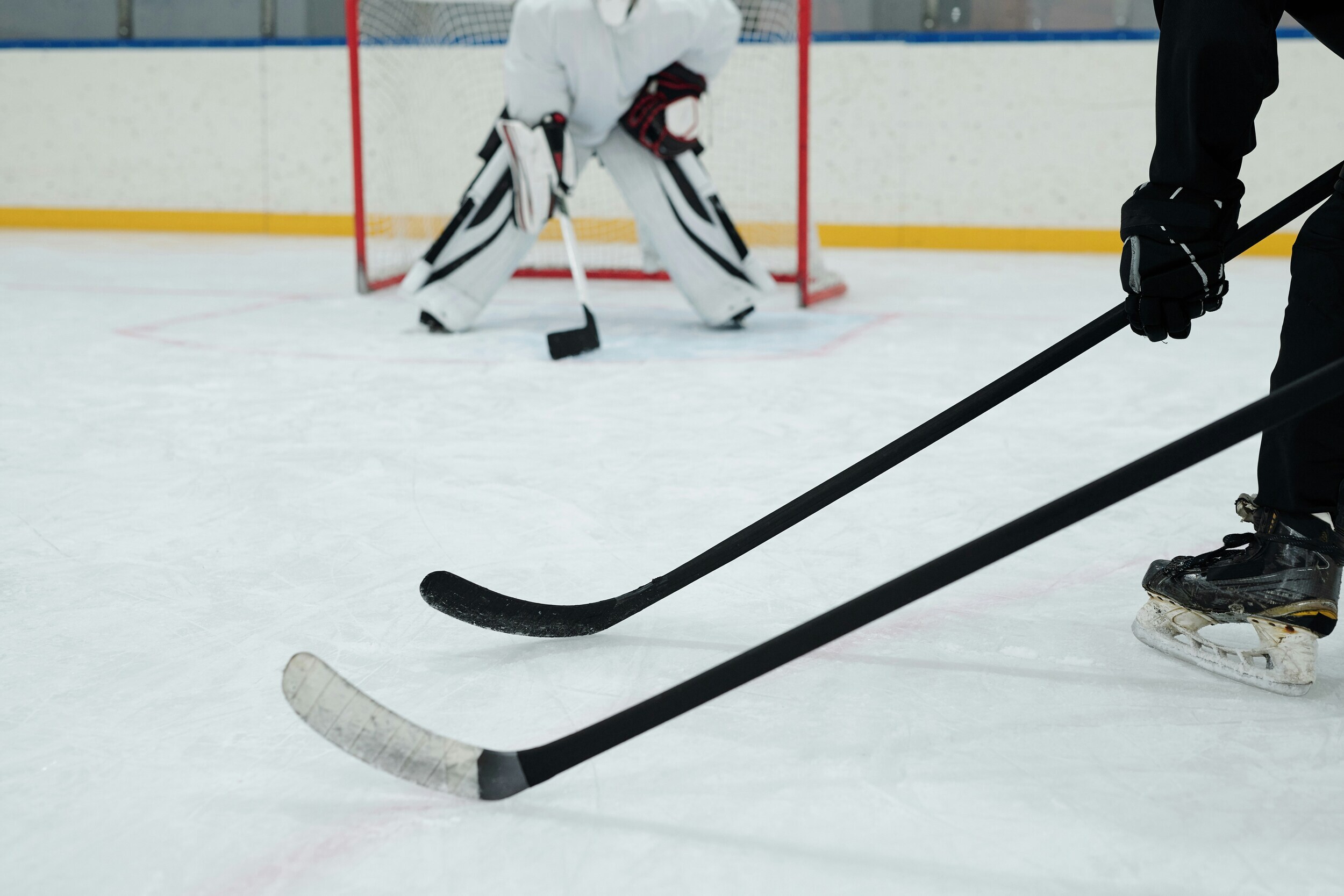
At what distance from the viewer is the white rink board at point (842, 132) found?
19.3 feet

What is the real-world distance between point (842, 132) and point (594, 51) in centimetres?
337

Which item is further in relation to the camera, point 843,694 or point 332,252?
point 332,252

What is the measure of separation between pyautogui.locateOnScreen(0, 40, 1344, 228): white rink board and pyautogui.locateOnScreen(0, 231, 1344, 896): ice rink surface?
10.8 ft

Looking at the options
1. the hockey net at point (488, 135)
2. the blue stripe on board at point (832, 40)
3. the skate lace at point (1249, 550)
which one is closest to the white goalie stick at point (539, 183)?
the hockey net at point (488, 135)

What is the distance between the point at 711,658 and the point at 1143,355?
7.50 feet

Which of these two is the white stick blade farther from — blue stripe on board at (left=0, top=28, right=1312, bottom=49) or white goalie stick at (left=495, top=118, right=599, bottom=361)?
blue stripe on board at (left=0, top=28, right=1312, bottom=49)

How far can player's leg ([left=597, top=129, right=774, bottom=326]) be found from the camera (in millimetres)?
3572

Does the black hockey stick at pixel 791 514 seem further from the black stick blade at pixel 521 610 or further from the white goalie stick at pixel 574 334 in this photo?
the white goalie stick at pixel 574 334

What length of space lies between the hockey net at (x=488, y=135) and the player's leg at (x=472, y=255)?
659 millimetres

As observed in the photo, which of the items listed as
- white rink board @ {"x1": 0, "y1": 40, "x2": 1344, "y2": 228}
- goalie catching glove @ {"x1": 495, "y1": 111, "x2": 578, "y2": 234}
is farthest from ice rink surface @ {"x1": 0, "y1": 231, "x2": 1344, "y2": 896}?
white rink board @ {"x1": 0, "y1": 40, "x2": 1344, "y2": 228}

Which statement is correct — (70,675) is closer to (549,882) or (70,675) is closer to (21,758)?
(21,758)

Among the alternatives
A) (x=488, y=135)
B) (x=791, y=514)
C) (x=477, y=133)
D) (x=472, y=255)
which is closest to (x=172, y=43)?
(x=477, y=133)

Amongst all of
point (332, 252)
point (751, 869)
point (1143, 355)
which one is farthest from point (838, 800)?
point (332, 252)

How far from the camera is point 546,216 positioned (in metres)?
3.41
